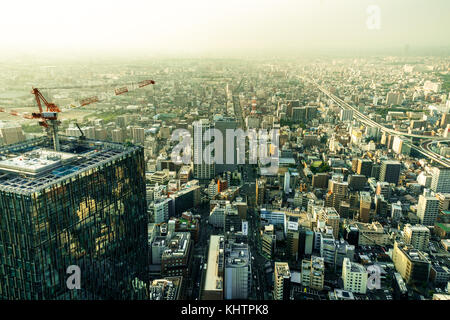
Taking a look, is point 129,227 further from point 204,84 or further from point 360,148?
point 360,148

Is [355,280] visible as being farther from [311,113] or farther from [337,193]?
[311,113]

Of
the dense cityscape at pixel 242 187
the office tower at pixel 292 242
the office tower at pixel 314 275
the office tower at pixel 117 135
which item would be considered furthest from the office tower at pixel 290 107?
the office tower at pixel 314 275

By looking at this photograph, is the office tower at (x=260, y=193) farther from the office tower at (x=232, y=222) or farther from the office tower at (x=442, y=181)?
the office tower at (x=442, y=181)

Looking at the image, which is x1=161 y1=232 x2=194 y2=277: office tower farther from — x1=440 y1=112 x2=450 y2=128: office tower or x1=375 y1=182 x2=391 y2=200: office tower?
x1=440 y1=112 x2=450 y2=128: office tower

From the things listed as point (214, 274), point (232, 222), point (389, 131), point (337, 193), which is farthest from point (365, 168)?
point (214, 274)

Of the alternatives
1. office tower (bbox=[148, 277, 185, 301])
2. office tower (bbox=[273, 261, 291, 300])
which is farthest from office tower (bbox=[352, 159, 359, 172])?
office tower (bbox=[148, 277, 185, 301])
